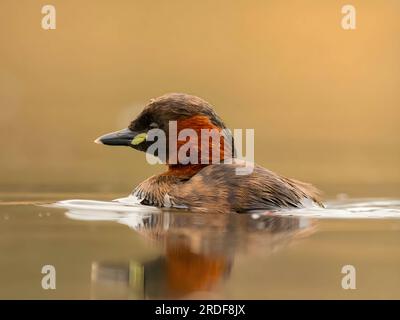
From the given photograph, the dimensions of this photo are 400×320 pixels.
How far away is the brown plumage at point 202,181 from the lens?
30.5 feet

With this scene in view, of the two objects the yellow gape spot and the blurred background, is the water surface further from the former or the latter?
the blurred background

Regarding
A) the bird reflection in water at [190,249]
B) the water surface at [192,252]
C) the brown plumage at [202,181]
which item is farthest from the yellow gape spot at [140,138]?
the bird reflection in water at [190,249]

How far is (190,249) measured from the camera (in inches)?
291

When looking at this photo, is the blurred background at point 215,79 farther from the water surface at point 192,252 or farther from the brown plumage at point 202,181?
the water surface at point 192,252

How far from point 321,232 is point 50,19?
49.8ft

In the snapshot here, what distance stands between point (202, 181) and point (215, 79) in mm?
12303

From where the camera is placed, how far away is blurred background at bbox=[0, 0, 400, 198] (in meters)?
16.4

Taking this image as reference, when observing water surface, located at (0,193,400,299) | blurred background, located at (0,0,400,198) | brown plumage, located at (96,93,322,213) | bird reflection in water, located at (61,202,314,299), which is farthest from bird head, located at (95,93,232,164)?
blurred background, located at (0,0,400,198)

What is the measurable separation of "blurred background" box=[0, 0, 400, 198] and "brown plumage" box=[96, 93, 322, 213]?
3.16 meters

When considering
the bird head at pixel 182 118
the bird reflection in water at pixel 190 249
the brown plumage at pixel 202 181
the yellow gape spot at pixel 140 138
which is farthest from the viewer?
the yellow gape spot at pixel 140 138

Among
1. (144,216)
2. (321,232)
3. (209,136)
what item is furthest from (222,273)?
(209,136)

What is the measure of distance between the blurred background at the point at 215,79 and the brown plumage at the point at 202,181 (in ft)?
10.4

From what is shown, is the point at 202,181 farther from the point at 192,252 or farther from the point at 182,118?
the point at 192,252

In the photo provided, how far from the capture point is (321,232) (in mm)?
8414
